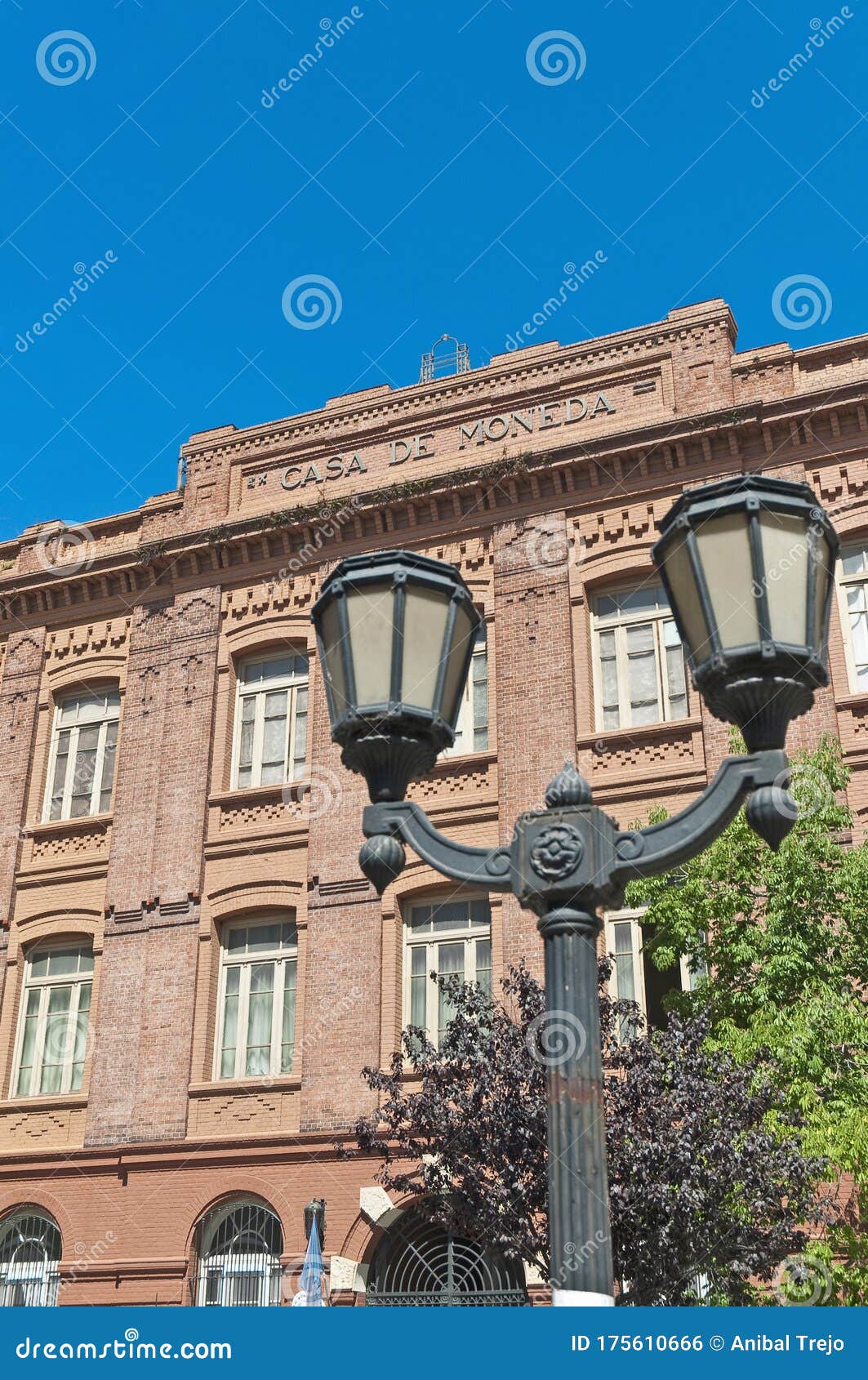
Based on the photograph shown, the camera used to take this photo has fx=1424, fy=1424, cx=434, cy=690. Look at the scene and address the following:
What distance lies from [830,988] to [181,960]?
30.9 feet

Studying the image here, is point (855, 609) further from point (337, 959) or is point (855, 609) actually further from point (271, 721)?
point (271, 721)

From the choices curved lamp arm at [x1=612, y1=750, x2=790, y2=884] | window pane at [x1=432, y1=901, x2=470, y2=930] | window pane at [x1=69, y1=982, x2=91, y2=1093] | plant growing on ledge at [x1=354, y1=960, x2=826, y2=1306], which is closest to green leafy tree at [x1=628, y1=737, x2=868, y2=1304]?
plant growing on ledge at [x1=354, y1=960, x2=826, y2=1306]

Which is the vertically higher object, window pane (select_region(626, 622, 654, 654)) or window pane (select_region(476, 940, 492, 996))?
window pane (select_region(626, 622, 654, 654))

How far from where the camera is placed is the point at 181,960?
19.1 metres

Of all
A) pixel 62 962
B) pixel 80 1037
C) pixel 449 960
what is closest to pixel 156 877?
pixel 62 962

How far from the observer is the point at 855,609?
57.5 feet

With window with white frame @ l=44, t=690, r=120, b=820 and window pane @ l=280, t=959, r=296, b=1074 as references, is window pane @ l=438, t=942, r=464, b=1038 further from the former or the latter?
window with white frame @ l=44, t=690, r=120, b=820

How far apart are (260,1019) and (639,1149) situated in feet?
27.4

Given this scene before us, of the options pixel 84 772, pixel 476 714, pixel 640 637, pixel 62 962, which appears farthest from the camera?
pixel 84 772

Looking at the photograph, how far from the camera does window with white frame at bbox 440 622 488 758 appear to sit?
62.2ft

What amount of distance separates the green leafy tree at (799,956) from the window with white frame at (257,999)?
6109 millimetres

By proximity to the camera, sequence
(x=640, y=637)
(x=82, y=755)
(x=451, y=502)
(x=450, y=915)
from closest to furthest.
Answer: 1. (x=450, y=915)
2. (x=640, y=637)
3. (x=451, y=502)
4. (x=82, y=755)

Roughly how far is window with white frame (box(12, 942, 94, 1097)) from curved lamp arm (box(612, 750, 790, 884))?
642 inches

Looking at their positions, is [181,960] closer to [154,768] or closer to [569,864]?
[154,768]
